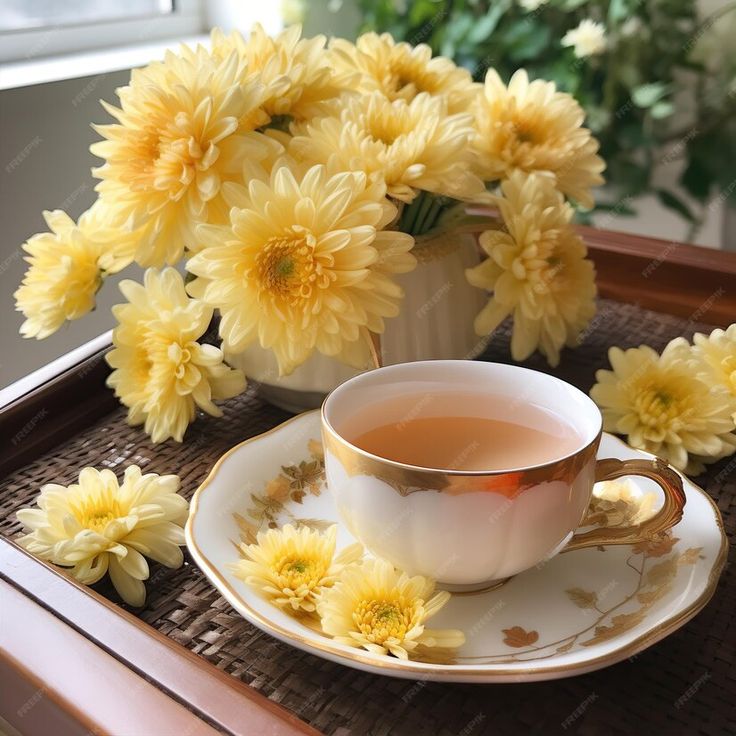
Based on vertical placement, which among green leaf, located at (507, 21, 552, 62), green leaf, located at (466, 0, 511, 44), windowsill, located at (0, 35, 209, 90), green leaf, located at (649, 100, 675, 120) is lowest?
green leaf, located at (649, 100, 675, 120)

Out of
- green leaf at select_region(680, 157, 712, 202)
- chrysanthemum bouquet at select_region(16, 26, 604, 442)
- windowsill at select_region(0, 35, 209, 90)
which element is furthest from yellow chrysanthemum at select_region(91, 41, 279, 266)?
green leaf at select_region(680, 157, 712, 202)

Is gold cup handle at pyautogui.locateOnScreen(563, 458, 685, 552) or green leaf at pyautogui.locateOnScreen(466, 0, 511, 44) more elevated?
green leaf at pyautogui.locateOnScreen(466, 0, 511, 44)

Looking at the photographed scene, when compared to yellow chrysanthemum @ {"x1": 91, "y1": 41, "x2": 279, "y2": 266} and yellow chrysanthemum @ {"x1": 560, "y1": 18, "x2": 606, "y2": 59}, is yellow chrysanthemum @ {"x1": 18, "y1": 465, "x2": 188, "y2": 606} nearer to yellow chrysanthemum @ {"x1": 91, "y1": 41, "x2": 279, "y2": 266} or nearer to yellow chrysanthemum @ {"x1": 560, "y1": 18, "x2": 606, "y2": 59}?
yellow chrysanthemum @ {"x1": 91, "y1": 41, "x2": 279, "y2": 266}

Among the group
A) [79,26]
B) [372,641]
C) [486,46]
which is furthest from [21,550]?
[486,46]

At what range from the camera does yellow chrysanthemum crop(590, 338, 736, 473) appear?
1.94ft

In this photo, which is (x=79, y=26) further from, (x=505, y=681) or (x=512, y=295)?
(x=505, y=681)

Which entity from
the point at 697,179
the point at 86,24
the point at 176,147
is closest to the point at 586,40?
the point at 697,179

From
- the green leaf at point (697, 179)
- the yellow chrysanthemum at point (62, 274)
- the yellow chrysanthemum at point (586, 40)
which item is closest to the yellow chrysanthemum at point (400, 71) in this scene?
the yellow chrysanthemum at point (62, 274)

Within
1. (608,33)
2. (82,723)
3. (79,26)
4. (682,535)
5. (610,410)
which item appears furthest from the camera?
(608,33)

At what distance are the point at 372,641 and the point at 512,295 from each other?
0.99 feet

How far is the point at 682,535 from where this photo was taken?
1.64 ft

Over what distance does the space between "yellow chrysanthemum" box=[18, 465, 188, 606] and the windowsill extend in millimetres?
612

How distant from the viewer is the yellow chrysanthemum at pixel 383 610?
0.42m

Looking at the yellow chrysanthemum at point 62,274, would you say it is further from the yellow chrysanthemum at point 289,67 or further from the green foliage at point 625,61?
the green foliage at point 625,61
